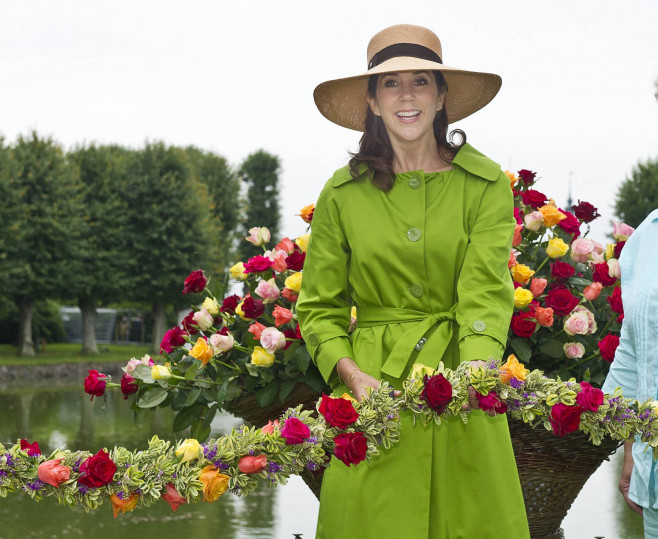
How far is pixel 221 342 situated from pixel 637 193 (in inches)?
1551

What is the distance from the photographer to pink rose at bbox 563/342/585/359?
4367mm

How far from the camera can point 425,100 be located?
3.08 metres

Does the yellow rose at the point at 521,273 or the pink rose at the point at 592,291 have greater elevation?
the yellow rose at the point at 521,273

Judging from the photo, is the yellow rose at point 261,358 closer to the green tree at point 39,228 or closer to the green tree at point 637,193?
the green tree at point 39,228

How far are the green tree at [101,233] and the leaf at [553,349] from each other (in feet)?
97.3

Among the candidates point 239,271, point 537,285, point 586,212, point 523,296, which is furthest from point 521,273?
point 239,271

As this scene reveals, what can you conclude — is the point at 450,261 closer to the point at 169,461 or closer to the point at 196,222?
the point at 169,461

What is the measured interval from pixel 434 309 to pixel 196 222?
1331 inches

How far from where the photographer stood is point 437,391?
2479 millimetres

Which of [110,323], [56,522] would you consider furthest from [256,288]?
[110,323]

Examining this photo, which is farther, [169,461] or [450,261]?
[450,261]

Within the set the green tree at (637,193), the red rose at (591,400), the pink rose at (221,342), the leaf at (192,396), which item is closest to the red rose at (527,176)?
the pink rose at (221,342)

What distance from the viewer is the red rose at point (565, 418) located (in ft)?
8.67

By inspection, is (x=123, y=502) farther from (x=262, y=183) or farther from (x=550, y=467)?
(x=262, y=183)
